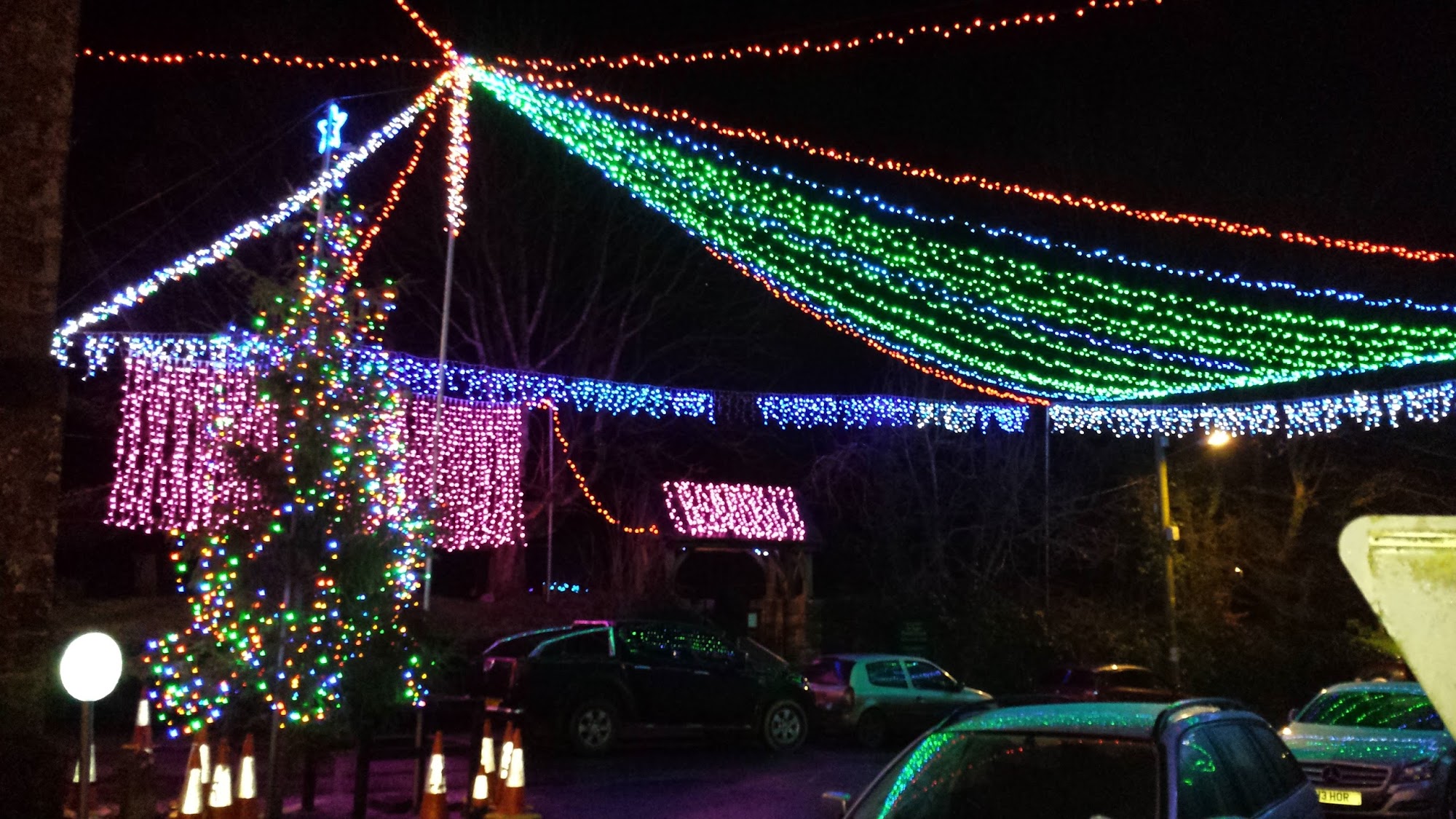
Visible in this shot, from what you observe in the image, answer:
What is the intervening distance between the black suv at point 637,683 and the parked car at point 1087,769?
10.8 metres

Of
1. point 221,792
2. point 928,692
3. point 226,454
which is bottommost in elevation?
point 928,692

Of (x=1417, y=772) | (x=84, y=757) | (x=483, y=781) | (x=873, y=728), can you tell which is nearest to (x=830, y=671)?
(x=873, y=728)

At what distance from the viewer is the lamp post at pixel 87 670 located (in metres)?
6.75

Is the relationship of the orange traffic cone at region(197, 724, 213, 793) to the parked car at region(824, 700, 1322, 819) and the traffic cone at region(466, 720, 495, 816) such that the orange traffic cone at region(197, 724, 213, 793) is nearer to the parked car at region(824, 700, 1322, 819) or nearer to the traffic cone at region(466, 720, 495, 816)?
the traffic cone at region(466, 720, 495, 816)

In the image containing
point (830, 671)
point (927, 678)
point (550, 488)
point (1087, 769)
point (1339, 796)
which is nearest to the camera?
point (1087, 769)

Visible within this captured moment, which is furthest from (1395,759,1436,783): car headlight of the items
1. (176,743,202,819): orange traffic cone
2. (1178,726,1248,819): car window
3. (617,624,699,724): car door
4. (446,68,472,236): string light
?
(446,68,472,236): string light

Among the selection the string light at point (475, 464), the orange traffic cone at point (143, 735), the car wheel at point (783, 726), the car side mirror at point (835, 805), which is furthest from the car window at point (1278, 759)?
the string light at point (475, 464)

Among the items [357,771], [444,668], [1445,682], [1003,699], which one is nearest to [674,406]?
[444,668]

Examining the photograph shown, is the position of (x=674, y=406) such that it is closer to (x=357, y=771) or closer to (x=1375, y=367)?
(x=1375, y=367)

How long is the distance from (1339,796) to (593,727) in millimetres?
8874

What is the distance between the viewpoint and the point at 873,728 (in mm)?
19625

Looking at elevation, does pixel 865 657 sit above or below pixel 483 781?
above

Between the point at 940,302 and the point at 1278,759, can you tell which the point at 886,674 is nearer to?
the point at 940,302

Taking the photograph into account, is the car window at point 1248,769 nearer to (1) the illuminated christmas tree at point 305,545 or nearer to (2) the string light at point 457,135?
(1) the illuminated christmas tree at point 305,545
